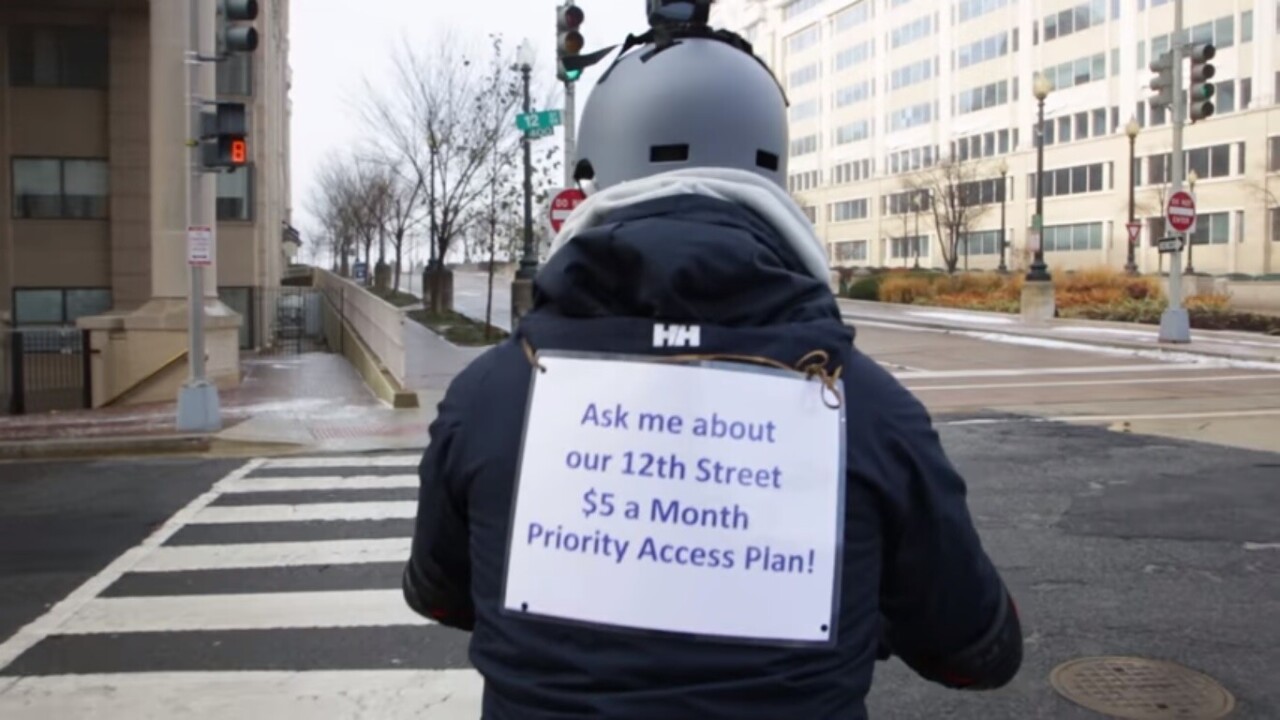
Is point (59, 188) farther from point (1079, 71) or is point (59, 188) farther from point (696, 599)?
point (1079, 71)

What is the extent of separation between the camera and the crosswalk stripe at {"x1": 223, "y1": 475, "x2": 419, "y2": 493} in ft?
33.2

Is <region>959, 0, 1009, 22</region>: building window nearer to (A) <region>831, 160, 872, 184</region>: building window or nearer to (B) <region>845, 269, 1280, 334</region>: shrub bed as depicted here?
(A) <region>831, 160, 872, 184</region>: building window

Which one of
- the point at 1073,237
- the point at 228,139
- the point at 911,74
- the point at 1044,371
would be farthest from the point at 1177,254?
the point at 911,74

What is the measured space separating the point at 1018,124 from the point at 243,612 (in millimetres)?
74658

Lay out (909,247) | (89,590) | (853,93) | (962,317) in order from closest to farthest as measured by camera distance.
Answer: (89,590) < (962,317) < (909,247) < (853,93)

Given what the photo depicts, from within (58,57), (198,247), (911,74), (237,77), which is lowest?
(198,247)

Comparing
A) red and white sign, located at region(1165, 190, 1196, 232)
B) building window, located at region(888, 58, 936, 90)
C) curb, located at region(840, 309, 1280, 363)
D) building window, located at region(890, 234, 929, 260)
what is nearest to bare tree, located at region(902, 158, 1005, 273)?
building window, located at region(890, 234, 929, 260)

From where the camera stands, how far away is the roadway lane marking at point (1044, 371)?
757 inches

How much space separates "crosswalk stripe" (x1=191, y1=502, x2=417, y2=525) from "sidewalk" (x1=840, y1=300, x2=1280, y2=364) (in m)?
17.6

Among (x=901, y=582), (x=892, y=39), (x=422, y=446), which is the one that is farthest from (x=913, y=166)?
(x=901, y=582)

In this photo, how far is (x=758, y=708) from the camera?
5.15 ft

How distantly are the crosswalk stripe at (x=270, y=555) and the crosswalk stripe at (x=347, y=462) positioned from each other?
3.36 m

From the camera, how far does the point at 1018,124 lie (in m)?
73.9

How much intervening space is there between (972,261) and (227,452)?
237ft
